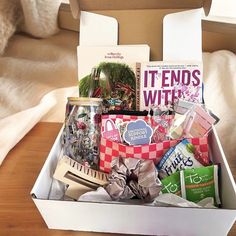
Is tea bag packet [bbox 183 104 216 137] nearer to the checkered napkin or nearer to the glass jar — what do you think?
the checkered napkin

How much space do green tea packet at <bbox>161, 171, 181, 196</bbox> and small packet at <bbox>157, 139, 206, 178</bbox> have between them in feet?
0.08

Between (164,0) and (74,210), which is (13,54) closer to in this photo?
(164,0)

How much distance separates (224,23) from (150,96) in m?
0.45

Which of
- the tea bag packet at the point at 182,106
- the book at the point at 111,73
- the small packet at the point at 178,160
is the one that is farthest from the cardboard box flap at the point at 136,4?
the small packet at the point at 178,160

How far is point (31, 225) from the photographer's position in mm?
601

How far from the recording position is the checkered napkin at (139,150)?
2.10 ft

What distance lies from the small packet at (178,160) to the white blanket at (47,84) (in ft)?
0.50

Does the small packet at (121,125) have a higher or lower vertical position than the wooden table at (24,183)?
higher

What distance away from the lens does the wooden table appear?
0.59 m

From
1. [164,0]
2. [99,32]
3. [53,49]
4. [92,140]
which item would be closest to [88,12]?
[99,32]

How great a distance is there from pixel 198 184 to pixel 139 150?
0.42 feet

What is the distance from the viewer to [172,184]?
0.60 m

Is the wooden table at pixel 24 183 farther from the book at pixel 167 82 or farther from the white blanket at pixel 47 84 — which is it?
the book at pixel 167 82

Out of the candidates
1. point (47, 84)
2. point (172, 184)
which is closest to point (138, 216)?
point (172, 184)
